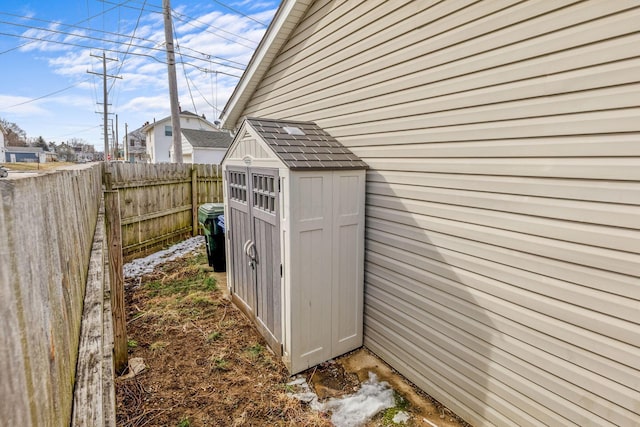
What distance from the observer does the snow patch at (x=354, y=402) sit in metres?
2.63

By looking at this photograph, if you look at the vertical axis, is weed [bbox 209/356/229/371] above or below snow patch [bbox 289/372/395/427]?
above

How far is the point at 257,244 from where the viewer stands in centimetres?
364

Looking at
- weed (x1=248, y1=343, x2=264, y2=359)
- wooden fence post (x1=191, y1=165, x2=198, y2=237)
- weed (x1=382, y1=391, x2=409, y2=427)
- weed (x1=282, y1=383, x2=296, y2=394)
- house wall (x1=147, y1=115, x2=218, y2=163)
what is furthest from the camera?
house wall (x1=147, y1=115, x2=218, y2=163)

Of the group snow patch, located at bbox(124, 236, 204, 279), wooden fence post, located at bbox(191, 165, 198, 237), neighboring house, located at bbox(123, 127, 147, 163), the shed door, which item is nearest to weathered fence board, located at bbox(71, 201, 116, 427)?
the shed door

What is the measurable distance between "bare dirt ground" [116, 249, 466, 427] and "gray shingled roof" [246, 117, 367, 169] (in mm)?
2053

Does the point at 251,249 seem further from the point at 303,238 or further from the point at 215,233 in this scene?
the point at 215,233

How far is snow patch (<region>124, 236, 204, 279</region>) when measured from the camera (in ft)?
19.1

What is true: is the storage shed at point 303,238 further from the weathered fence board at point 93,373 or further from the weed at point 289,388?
the weathered fence board at point 93,373

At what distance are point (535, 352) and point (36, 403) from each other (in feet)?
8.50

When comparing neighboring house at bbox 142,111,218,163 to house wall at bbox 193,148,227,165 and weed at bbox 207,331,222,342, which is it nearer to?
house wall at bbox 193,148,227,165

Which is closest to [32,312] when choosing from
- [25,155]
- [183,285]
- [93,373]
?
[93,373]

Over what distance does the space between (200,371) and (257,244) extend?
1402 mm

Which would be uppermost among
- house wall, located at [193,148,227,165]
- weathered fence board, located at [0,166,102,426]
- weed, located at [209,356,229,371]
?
house wall, located at [193,148,227,165]

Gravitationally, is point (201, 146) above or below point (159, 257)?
above
